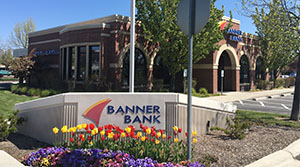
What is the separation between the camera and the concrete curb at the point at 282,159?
174 inches

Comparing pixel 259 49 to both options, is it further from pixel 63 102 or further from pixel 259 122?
pixel 63 102

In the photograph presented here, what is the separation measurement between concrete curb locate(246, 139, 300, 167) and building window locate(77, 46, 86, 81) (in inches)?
609

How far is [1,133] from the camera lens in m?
5.32

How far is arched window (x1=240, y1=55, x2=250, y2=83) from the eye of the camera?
2597 centimetres

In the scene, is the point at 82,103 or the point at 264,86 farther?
the point at 264,86

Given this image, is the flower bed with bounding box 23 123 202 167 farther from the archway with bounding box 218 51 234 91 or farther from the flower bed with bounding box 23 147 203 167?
the archway with bounding box 218 51 234 91

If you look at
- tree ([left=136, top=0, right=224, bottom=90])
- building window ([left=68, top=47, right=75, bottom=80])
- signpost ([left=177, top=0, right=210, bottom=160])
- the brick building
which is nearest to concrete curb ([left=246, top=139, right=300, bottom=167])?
signpost ([left=177, top=0, right=210, bottom=160])

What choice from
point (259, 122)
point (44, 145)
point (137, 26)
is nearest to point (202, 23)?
point (44, 145)

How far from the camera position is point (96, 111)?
5043mm

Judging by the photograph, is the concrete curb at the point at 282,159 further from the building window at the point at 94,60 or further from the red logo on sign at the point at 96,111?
the building window at the point at 94,60

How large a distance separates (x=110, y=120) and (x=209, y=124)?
2619 millimetres

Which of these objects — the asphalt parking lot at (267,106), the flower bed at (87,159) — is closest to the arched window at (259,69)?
the asphalt parking lot at (267,106)

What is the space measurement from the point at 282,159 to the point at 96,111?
3.78 m

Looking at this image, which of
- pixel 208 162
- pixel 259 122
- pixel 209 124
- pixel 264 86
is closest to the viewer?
pixel 208 162
